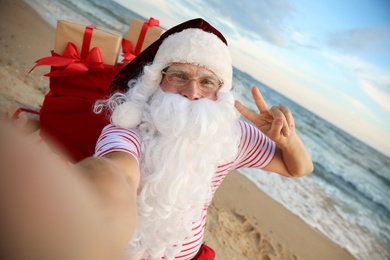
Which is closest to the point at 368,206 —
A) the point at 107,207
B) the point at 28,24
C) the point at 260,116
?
the point at 260,116

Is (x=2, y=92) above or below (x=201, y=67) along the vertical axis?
below

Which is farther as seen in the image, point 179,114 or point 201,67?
point 201,67

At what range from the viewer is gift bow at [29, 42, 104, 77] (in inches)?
68.1

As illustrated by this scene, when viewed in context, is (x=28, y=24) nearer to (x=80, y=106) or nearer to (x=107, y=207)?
(x=80, y=106)

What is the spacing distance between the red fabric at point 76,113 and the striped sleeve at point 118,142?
47 centimetres

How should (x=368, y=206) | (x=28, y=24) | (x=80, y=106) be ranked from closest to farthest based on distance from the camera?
(x=80, y=106) → (x=28, y=24) → (x=368, y=206)

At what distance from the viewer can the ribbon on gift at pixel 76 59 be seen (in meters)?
1.74

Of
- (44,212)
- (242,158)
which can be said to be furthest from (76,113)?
(44,212)

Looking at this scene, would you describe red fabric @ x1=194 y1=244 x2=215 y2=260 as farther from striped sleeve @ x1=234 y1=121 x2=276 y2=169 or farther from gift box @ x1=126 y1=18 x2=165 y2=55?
gift box @ x1=126 y1=18 x2=165 y2=55

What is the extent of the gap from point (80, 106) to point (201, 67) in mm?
853

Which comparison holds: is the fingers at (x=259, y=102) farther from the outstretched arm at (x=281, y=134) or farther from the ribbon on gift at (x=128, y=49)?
the ribbon on gift at (x=128, y=49)

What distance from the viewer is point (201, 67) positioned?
1515mm

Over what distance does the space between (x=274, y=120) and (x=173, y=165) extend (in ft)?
1.86

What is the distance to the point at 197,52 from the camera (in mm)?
1485
